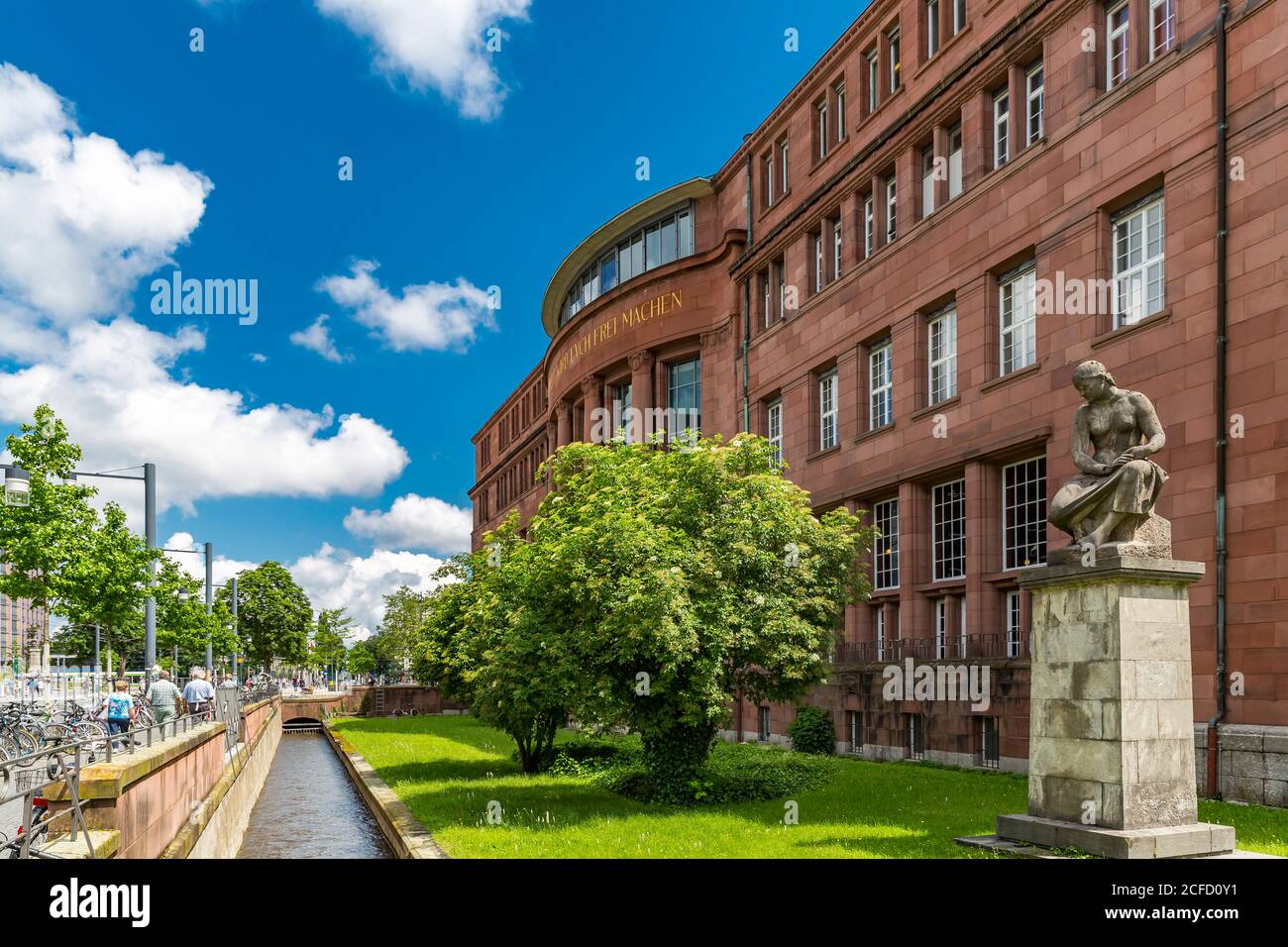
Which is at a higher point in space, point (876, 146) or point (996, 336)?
point (876, 146)

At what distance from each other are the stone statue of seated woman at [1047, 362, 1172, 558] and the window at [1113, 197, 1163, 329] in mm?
9456

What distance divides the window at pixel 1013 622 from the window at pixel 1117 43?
10750mm

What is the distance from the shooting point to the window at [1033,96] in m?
25.6

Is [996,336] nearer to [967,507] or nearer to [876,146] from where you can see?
[967,507]

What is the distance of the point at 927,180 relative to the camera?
29.6 meters

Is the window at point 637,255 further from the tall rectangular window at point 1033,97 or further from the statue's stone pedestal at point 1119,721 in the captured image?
the statue's stone pedestal at point 1119,721

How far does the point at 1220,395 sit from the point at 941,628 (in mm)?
10446

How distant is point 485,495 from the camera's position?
9194cm

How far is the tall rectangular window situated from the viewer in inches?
1008

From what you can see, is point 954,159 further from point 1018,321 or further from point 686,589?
point 686,589

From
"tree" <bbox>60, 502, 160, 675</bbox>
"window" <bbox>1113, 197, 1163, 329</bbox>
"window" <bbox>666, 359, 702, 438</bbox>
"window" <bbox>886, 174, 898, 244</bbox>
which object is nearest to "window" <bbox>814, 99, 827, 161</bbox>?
"window" <bbox>886, 174, 898, 244</bbox>

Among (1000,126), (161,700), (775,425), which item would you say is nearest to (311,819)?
(161,700)
